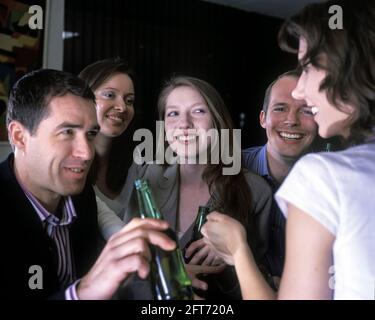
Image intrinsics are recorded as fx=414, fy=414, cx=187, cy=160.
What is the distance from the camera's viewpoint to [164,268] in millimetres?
921

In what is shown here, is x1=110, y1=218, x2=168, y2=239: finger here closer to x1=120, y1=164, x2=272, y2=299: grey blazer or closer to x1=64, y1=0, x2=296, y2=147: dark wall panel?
x1=120, y1=164, x2=272, y2=299: grey blazer

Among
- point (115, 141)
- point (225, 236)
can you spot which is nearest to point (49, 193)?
point (115, 141)

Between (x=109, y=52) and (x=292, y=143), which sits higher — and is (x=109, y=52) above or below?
above

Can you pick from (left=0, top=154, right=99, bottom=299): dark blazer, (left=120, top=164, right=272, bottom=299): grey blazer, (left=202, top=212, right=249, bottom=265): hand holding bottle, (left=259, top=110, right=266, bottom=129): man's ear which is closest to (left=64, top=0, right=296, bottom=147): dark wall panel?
(left=259, top=110, right=266, bottom=129): man's ear

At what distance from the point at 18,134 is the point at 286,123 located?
2.11 ft

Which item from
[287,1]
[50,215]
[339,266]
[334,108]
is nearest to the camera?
[339,266]

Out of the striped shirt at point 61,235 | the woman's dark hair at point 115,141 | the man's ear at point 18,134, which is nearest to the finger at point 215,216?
the woman's dark hair at point 115,141

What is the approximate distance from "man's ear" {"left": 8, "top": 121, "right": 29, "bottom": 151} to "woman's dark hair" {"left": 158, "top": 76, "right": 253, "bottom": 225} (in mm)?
324

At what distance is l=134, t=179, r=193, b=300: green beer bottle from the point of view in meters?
0.92

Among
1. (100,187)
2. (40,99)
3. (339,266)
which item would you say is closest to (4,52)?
(40,99)

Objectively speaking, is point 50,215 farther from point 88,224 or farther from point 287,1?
point 287,1

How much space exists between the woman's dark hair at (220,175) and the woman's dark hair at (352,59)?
0.28m

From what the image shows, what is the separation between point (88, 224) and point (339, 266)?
575 mm

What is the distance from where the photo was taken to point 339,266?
0.74 m
